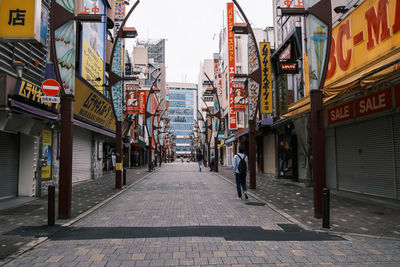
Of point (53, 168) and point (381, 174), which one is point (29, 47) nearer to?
point (53, 168)

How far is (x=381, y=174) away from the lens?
10.2 metres

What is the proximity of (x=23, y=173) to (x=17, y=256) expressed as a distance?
770cm

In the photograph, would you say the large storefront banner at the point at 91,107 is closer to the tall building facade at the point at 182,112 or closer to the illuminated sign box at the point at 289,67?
the illuminated sign box at the point at 289,67

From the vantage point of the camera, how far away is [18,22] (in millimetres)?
7602

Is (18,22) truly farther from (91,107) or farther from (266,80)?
(266,80)

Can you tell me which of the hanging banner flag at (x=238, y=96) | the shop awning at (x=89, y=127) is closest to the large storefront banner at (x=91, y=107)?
the shop awning at (x=89, y=127)

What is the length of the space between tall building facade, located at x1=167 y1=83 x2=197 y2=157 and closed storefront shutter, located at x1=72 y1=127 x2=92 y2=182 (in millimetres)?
110699

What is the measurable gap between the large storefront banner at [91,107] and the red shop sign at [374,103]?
12.2 metres

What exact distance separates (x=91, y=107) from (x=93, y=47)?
392 centimetres

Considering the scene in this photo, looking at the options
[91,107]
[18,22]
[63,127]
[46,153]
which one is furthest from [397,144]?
[91,107]

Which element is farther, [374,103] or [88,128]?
[88,128]

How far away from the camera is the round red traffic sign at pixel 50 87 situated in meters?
7.64

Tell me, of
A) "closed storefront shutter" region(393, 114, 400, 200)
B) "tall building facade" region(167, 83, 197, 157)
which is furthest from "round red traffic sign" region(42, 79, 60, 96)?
"tall building facade" region(167, 83, 197, 157)

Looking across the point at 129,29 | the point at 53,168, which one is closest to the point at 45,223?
the point at 53,168
